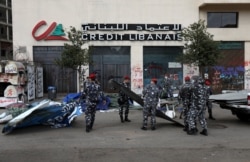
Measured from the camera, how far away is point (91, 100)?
993 centimetres

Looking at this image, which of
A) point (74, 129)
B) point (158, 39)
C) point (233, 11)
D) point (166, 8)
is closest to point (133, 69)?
point (158, 39)

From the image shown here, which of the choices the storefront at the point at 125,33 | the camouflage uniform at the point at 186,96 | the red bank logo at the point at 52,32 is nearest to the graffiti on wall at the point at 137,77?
the storefront at the point at 125,33

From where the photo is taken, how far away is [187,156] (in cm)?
692

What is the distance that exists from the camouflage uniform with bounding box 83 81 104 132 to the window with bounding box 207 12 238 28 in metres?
15.8

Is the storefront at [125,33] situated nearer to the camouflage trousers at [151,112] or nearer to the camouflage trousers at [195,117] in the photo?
the camouflage trousers at [151,112]

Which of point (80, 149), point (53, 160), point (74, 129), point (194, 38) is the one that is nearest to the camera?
point (53, 160)

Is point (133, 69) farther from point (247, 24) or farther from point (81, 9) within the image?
point (247, 24)

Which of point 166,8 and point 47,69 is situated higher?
point 166,8

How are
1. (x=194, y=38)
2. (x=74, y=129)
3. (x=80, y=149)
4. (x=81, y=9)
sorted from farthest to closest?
(x=81, y=9)
(x=194, y=38)
(x=74, y=129)
(x=80, y=149)

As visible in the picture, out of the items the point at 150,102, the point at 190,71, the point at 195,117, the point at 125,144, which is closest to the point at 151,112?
the point at 150,102

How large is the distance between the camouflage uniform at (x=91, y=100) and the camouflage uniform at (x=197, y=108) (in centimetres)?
283

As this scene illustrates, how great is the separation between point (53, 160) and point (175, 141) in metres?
3.31

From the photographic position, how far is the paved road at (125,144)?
270 inches

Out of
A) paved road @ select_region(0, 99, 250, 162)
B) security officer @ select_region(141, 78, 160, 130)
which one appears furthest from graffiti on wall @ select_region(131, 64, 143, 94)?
security officer @ select_region(141, 78, 160, 130)
